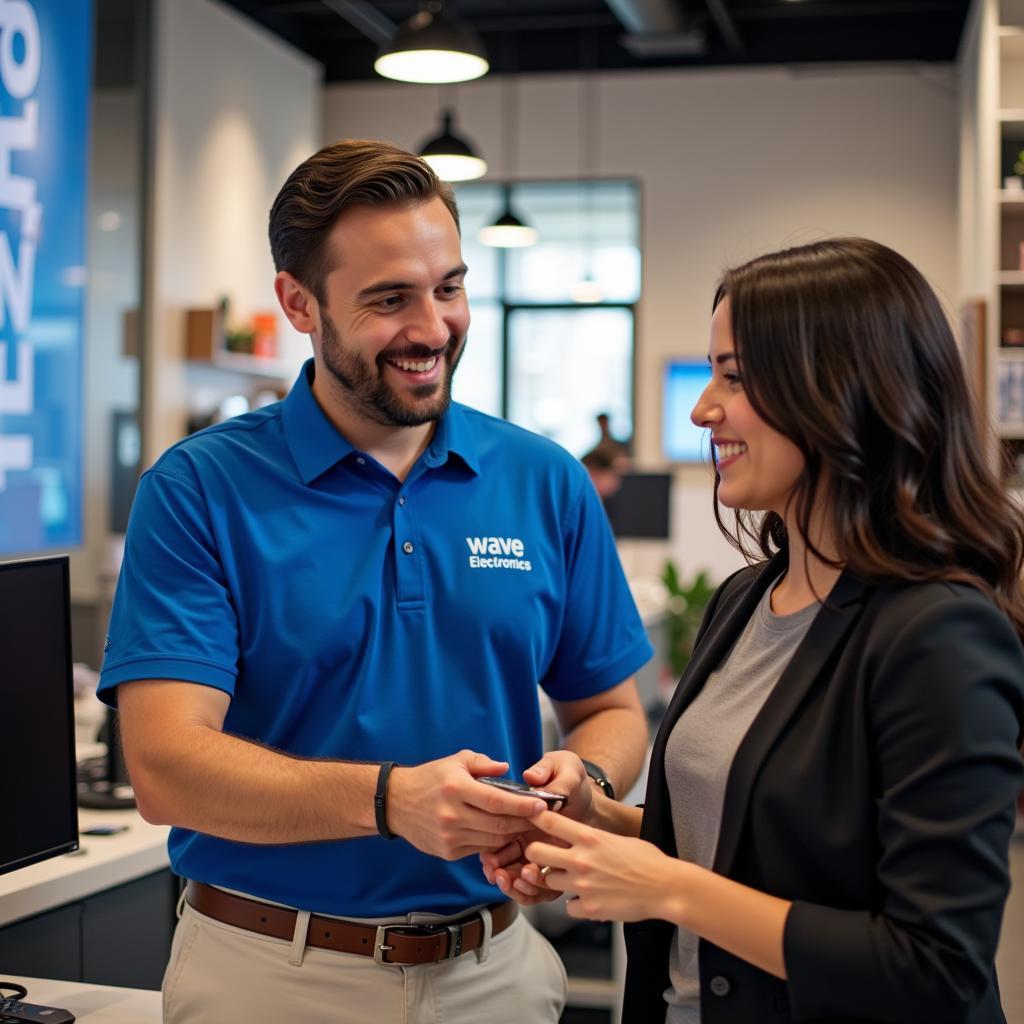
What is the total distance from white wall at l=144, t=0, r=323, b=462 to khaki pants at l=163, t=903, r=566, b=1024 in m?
5.48

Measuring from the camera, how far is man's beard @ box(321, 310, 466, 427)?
1789mm

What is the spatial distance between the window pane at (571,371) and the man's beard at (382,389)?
7763 millimetres

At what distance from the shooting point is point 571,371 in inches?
384

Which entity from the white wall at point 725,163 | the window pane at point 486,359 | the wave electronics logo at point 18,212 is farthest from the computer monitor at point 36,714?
the window pane at point 486,359

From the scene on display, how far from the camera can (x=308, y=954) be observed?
1643mm

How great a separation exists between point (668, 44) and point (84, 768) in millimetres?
7159

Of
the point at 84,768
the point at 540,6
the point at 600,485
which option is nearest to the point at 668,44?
the point at 540,6

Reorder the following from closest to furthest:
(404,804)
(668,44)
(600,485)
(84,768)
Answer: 1. (404,804)
2. (84,768)
3. (600,485)
4. (668,44)

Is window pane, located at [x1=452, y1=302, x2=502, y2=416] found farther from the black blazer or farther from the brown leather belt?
the black blazer

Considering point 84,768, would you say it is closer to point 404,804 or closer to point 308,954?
point 308,954

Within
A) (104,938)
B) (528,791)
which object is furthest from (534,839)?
(104,938)

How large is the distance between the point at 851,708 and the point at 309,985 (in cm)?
77

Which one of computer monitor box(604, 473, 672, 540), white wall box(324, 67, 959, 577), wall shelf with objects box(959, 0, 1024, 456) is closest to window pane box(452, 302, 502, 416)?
white wall box(324, 67, 959, 577)

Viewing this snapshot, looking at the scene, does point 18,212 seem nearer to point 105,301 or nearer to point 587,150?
point 105,301
